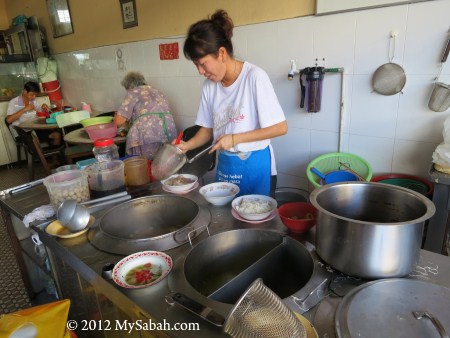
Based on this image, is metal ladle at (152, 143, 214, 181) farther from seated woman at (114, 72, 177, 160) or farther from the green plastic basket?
seated woman at (114, 72, 177, 160)

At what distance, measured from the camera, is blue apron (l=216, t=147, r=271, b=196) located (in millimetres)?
1779

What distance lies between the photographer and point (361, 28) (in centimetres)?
207

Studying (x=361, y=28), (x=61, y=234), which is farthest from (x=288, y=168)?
(x=61, y=234)

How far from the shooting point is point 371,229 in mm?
779

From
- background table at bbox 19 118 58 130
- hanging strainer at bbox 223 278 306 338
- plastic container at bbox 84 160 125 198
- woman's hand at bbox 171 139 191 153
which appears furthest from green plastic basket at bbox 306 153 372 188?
background table at bbox 19 118 58 130

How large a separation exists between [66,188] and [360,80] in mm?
1896

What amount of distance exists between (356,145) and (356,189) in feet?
4.58

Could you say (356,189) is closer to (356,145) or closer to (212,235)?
(212,235)

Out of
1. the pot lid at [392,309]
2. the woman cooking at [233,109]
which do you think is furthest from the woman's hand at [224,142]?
the pot lid at [392,309]

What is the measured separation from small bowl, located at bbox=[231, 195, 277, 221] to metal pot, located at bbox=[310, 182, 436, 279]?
0.28 m

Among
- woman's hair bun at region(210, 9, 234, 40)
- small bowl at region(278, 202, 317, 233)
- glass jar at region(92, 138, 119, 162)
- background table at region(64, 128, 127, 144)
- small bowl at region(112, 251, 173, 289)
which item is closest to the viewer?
small bowl at region(112, 251, 173, 289)

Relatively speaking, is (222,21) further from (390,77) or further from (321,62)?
(390,77)

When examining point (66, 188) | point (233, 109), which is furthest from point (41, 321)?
point (233, 109)

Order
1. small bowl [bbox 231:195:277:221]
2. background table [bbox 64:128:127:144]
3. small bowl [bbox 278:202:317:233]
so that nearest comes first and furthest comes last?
small bowl [bbox 278:202:317:233], small bowl [bbox 231:195:277:221], background table [bbox 64:128:127:144]
